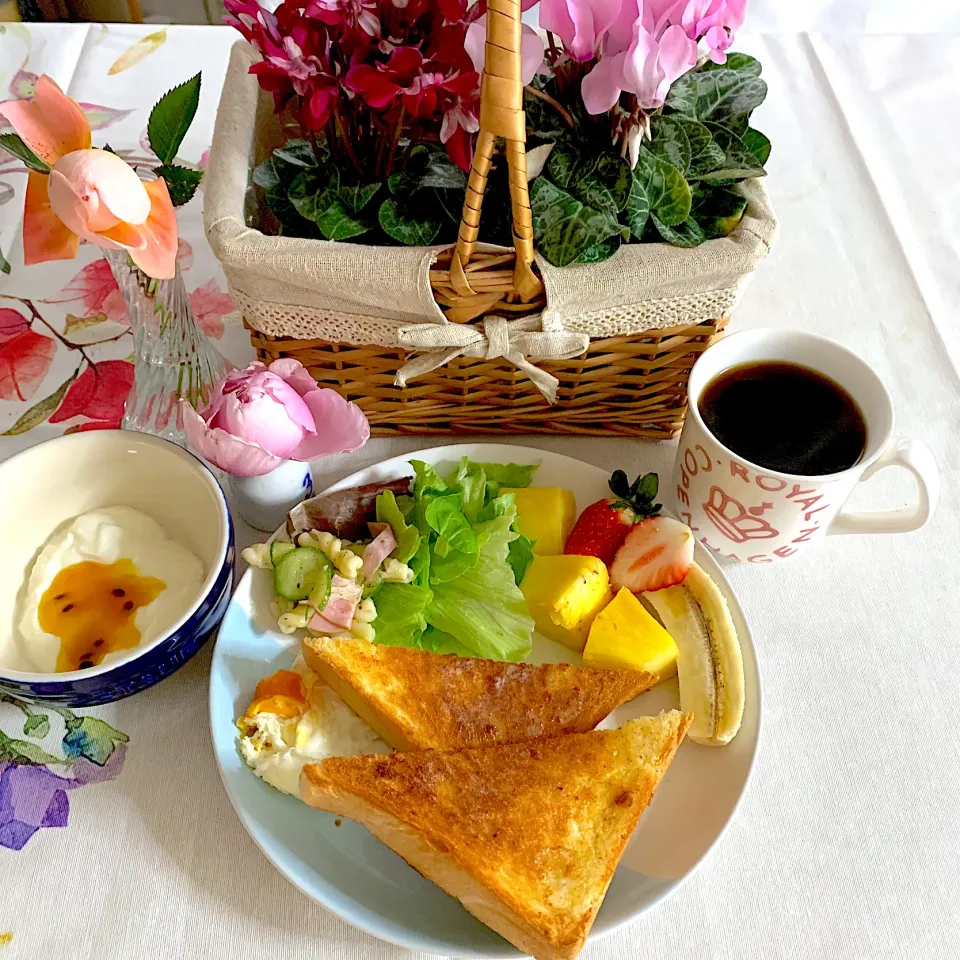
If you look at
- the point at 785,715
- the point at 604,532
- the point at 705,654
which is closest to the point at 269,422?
the point at 604,532

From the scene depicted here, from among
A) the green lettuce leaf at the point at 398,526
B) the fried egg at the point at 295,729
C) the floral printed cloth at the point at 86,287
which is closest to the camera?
the fried egg at the point at 295,729

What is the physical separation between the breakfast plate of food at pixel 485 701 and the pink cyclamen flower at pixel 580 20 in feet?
1.28

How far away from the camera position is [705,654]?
754mm

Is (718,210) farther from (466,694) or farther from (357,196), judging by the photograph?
(466,694)

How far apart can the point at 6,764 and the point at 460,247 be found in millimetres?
619

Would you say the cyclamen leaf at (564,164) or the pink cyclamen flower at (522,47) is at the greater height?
the pink cyclamen flower at (522,47)

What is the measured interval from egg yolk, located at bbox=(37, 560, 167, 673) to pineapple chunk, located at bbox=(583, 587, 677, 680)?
41 centimetres

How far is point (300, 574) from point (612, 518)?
0.31 metres

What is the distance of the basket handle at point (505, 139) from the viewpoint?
57cm

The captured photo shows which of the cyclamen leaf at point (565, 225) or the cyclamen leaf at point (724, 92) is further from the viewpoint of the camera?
the cyclamen leaf at point (724, 92)

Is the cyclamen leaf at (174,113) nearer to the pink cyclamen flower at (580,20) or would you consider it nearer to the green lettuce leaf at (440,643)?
the pink cyclamen flower at (580,20)

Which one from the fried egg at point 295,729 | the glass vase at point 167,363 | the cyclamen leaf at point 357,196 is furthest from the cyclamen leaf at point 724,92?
the fried egg at point 295,729

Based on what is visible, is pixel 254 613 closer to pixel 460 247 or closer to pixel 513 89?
pixel 460 247

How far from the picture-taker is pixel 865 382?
792mm
